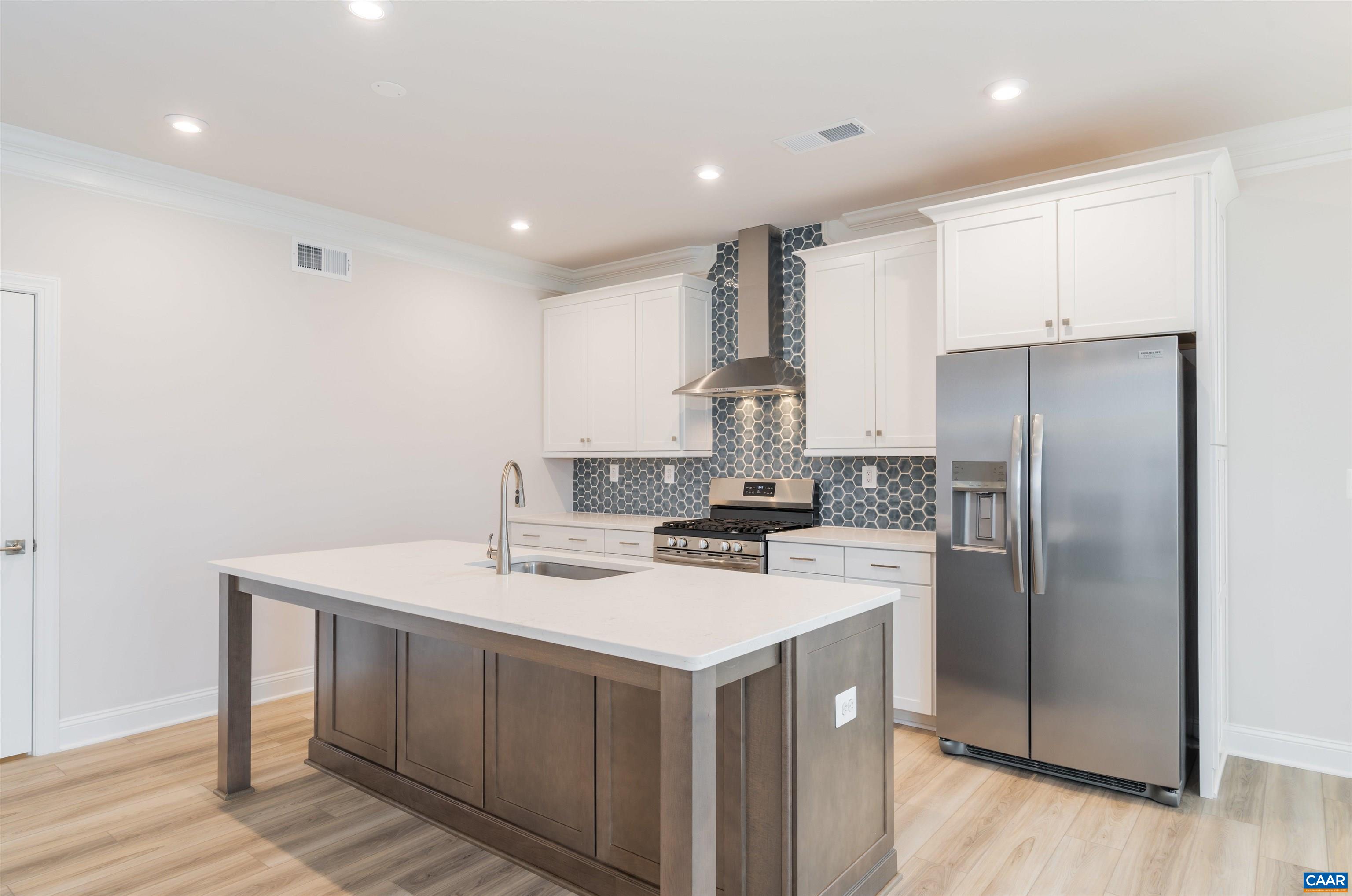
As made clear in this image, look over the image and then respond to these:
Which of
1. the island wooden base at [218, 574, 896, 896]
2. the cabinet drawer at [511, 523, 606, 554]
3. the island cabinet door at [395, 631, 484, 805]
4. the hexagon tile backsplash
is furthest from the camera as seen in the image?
the cabinet drawer at [511, 523, 606, 554]

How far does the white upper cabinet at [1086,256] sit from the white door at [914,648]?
3.84ft

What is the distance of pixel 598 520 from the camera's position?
5.14 metres

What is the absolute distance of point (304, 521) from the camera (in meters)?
4.32

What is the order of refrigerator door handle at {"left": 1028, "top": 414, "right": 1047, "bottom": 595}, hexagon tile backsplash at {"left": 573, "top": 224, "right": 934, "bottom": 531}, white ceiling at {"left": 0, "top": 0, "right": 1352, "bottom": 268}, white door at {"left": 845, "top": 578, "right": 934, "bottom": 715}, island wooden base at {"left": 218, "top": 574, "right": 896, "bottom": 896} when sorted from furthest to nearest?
hexagon tile backsplash at {"left": 573, "top": 224, "right": 934, "bottom": 531}, white door at {"left": 845, "top": 578, "right": 934, "bottom": 715}, refrigerator door handle at {"left": 1028, "top": 414, "right": 1047, "bottom": 595}, white ceiling at {"left": 0, "top": 0, "right": 1352, "bottom": 268}, island wooden base at {"left": 218, "top": 574, "right": 896, "bottom": 896}

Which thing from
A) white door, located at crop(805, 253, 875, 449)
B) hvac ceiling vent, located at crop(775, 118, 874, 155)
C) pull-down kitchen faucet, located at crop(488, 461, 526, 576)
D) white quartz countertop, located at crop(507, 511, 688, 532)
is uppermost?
hvac ceiling vent, located at crop(775, 118, 874, 155)

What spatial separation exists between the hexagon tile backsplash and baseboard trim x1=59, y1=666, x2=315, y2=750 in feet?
8.16

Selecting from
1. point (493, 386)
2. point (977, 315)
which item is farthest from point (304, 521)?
point (977, 315)

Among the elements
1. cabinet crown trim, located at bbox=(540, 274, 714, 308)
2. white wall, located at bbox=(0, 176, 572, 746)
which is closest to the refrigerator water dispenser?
cabinet crown trim, located at bbox=(540, 274, 714, 308)

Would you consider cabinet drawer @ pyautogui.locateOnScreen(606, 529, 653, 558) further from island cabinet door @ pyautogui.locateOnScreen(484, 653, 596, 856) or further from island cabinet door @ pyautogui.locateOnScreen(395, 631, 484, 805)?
island cabinet door @ pyautogui.locateOnScreen(484, 653, 596, 856)

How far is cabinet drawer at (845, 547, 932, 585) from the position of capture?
3.61 meters

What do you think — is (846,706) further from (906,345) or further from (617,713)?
(906,345)

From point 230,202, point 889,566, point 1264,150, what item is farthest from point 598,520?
point 1264,150

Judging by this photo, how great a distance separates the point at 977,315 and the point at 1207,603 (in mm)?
1439

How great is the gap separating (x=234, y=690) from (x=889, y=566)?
285 cm
